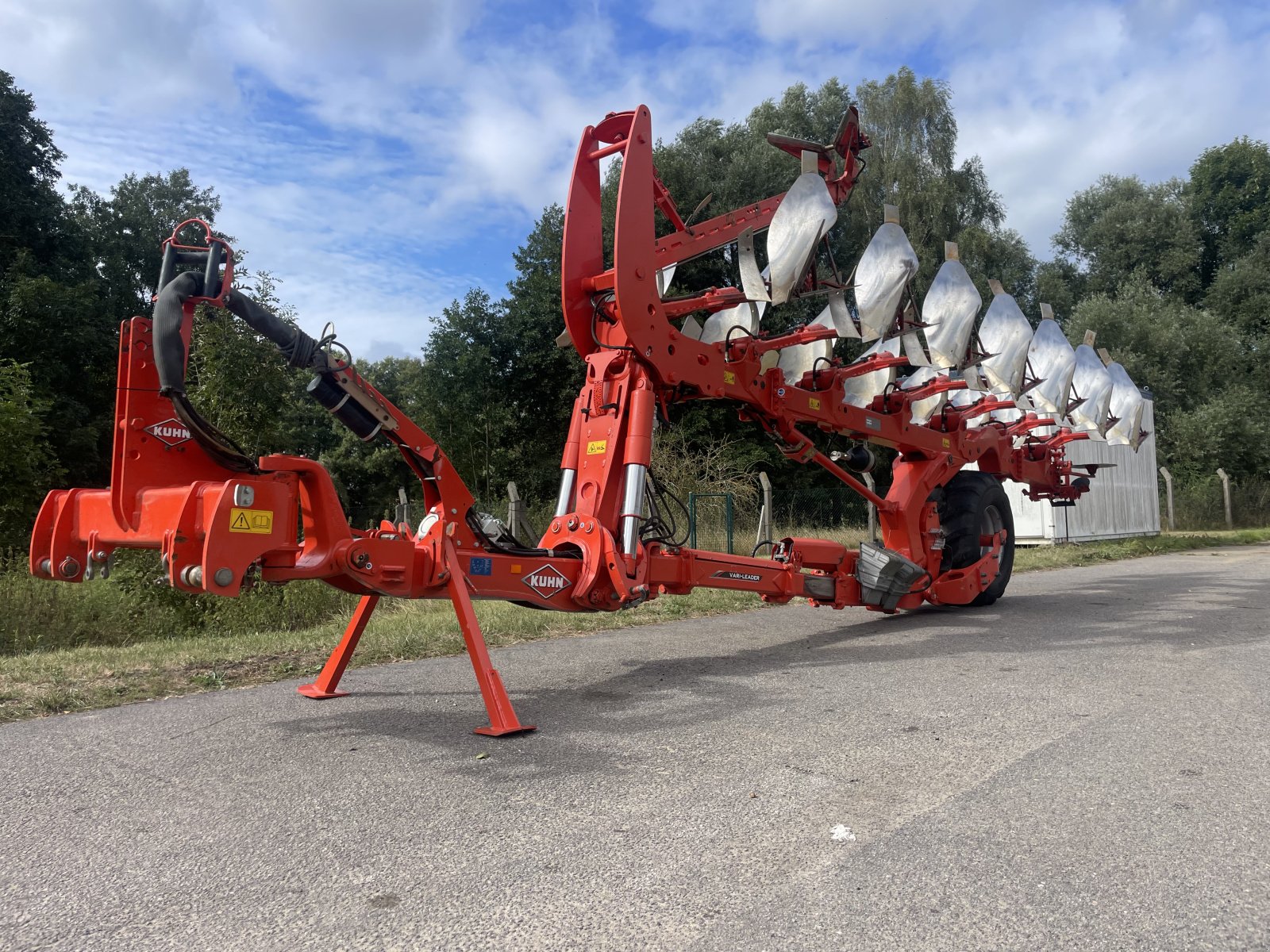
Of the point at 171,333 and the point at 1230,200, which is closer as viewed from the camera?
the point at 171,333

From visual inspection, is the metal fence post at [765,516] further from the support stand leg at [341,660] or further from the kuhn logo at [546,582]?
the support stand leg at [341,660]

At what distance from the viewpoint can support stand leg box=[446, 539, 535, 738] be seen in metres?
4.59

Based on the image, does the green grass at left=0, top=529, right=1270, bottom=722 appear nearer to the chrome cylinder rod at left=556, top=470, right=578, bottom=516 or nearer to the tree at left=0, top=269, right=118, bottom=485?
the chrome cylinder rod at left=556, top=470, right=578, bottom=516

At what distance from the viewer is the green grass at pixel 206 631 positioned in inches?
230

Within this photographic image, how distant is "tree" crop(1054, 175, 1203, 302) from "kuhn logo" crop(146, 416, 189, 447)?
48.7 m

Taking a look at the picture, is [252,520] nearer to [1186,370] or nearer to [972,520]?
[972,520]

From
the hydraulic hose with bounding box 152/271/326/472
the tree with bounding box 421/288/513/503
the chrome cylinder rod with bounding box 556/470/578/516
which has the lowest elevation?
the chrome cylinder rod with bounding box 556/470/578/516

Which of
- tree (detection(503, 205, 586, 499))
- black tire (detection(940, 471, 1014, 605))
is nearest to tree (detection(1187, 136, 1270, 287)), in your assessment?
tree (detection(503, 205, 586, 499))

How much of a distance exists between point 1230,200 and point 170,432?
5983 centimetres

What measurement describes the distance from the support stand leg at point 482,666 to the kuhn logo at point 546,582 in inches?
21.2

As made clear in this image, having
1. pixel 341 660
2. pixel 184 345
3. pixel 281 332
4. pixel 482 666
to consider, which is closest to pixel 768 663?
pixel 482 666

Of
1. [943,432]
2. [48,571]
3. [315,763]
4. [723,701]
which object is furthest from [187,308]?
[943,432]

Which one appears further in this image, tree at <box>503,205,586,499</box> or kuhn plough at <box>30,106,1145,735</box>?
tree at <box>503,205,586,499</box>

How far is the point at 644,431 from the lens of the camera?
591 cm
